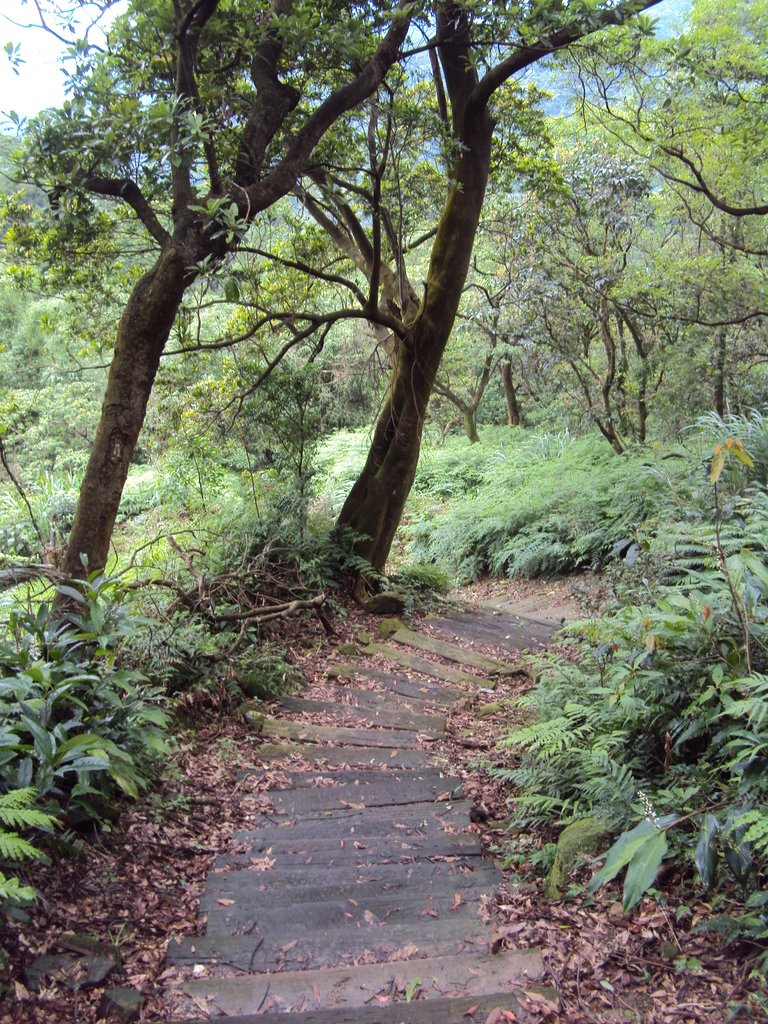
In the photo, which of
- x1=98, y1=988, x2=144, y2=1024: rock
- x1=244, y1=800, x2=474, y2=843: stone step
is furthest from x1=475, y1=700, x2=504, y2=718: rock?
x1=98, y1=988, x2=144, y2=1024: rock

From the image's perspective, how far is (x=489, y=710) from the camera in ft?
19.3

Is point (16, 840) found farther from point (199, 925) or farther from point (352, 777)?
point (352, 777)

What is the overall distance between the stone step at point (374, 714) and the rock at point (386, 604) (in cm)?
243

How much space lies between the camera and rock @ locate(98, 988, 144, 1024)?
93.4 inches

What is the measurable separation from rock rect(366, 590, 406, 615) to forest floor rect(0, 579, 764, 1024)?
4103 millimetres

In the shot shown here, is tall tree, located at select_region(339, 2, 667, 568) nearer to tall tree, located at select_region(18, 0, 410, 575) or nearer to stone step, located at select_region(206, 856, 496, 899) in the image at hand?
tall tree, located at select_region(18, 0, 410, 575)

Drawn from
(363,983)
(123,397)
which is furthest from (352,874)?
(123,397)

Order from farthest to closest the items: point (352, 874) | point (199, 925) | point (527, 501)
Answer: point (527, 501), point (352, 874), point (199, 925)

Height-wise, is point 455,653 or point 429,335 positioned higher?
point 429,335

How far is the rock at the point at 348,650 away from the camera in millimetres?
7402

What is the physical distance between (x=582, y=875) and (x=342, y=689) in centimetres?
356

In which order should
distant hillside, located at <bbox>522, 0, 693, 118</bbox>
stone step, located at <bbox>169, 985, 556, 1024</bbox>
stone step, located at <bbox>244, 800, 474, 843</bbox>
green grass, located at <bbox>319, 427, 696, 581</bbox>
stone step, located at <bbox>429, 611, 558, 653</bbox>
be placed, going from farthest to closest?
green grass, located at <bbox>319, 427, 696, 581</bbox>, distant hillside, located at <bbox>522, 0, 693, 118</bbox>, stone step, located at <bbox>429, 611, 558, 653</bbox>, stone step, located at <bbox>244, 800, 474, 843</bbox>, stone step, located at <bbox>169, 985, 556, 1024</bbox>

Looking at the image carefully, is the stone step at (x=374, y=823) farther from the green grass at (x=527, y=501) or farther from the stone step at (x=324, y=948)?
the green grass at (x=527, y=501)

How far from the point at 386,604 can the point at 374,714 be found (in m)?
2.79
